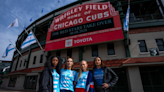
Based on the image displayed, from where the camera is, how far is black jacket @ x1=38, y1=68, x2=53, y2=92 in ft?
7.87

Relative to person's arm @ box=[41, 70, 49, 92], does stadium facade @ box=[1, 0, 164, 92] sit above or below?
above

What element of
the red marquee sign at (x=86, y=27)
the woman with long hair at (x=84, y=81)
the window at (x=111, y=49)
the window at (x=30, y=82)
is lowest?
the window at (x=30, y=82)

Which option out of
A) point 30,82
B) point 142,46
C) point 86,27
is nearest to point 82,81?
point 86,27

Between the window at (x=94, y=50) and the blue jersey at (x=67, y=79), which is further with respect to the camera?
the window at (x=94, y=50)

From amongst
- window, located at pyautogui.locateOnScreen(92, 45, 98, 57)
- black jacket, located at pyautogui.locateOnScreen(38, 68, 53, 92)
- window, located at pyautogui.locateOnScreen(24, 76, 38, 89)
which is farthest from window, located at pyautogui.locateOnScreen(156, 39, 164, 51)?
window, located at pyautogui.locateOnScreen(24, 76, 38, 89)

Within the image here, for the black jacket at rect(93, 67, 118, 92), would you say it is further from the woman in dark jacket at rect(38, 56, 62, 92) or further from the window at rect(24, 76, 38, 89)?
the window at rect(24, 76, 38, 89)

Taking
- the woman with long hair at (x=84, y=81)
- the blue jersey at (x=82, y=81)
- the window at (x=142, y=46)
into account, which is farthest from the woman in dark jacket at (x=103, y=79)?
the window at (x=142, y=46)

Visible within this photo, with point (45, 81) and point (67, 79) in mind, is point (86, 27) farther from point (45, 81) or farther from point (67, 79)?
point (45, 81)

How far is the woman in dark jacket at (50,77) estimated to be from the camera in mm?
2430

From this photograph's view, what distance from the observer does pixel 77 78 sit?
3.00 metres

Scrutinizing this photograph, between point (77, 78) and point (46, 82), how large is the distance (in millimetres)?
961

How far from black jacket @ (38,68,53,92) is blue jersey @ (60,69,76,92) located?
14.3 inches

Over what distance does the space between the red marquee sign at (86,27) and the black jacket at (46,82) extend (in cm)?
805

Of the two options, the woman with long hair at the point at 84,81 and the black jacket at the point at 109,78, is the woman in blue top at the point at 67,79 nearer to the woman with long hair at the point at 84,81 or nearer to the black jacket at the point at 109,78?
the woman with long hair at the point at 84,81
